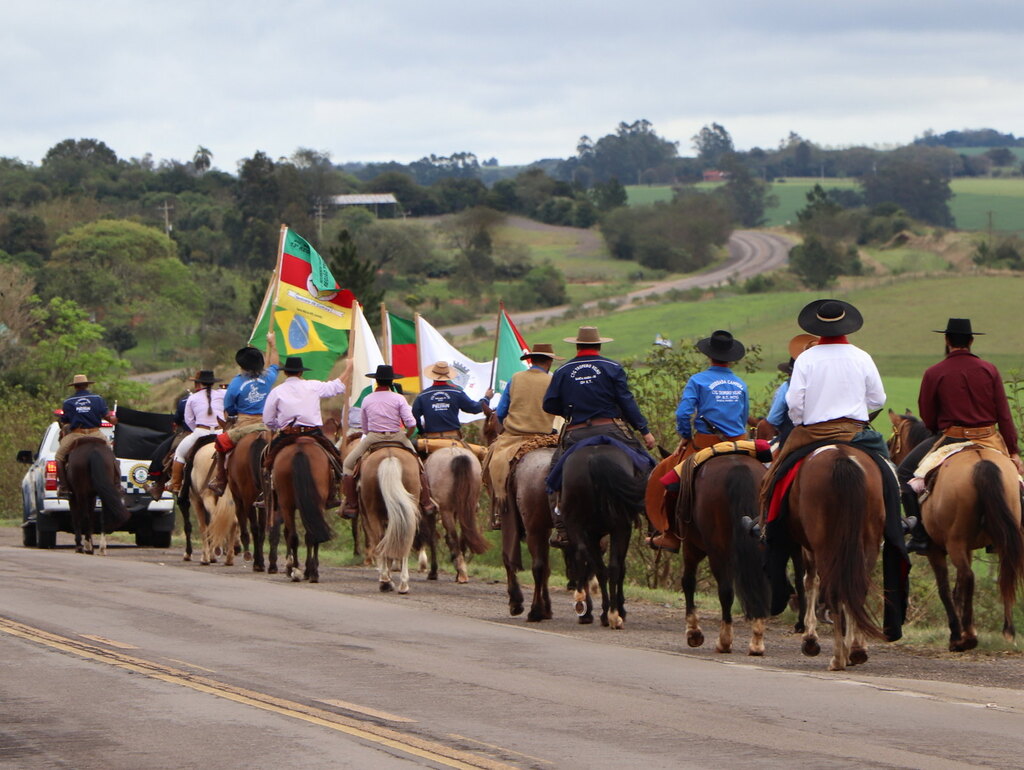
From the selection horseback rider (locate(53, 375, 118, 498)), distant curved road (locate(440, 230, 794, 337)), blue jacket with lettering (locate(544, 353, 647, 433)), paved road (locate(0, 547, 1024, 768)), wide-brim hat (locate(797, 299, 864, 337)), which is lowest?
paved road (locate(0, 547, 1024, 768))

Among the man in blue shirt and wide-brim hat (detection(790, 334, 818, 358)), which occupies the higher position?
wide-brim hat (detection(790, 334, 818, 358))

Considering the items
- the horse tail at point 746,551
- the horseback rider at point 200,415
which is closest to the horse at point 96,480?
the horseback rider at point 200,415

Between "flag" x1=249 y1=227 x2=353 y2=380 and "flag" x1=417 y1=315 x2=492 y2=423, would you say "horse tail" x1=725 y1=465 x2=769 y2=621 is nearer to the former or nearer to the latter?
"flag" x1=417 y1=315 x2=492 y2=423

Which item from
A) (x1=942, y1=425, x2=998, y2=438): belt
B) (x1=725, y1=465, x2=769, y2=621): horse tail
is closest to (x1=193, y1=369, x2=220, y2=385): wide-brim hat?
(x1=725, y1=465, x2=769, y2=621): horse tail

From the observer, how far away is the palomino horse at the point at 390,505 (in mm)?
17297

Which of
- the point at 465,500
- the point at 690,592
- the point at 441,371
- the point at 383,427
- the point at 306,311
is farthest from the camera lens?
the point at 306,311

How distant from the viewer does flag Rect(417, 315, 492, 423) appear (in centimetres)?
2344

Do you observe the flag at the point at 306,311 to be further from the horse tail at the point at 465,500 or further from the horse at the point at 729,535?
the horse at the point at 729,535

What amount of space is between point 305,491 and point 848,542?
845 cm

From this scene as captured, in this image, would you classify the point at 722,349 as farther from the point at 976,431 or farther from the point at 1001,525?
the point at 1001,525

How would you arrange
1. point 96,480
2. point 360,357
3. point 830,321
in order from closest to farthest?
point 830,321
point 360,357
point 96,480

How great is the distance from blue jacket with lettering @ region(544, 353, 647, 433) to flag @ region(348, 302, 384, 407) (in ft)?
27.2

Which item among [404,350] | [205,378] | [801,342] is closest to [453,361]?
[404,350]

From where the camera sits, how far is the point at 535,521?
49.2 ft
